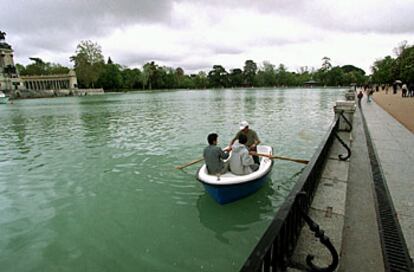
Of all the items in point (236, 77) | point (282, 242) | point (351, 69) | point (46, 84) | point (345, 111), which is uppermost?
point (351, 69)

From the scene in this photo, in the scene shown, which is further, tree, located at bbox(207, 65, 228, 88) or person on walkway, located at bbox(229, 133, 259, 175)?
tree, located at bbox(207, 65, 228, 88)

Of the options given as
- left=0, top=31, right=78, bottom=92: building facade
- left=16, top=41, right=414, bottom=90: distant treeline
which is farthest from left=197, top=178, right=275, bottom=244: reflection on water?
left=0, top=31, right=78, bottom=92: building facade

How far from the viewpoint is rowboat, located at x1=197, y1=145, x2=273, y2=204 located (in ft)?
16.3

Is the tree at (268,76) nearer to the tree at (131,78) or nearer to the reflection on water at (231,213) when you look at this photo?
the tree at (131,78)

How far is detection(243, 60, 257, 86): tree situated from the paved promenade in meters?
117

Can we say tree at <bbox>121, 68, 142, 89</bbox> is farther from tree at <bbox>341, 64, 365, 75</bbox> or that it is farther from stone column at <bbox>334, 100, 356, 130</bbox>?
stone column at <bbox>334, 100, 356, 130</bbox>

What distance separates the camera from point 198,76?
124 meters

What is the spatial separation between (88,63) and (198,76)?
54.5 metres

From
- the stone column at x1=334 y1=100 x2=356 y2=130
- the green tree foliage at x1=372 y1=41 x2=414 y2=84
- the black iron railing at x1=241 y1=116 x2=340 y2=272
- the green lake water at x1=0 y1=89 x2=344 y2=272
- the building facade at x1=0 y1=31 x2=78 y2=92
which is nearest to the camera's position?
the black iron railing at x1=241 y1=116 x2=340 y2=272

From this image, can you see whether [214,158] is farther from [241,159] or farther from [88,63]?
[88,63]

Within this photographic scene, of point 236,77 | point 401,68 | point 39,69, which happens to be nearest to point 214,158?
point 401,68

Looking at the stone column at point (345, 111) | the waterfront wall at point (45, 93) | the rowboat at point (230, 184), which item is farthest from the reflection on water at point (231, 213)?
the waterfront wall at point (45, 93)

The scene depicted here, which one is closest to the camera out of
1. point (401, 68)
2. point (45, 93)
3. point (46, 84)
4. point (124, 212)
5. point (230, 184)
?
point (230, 184)

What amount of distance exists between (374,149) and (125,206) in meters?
7.05
